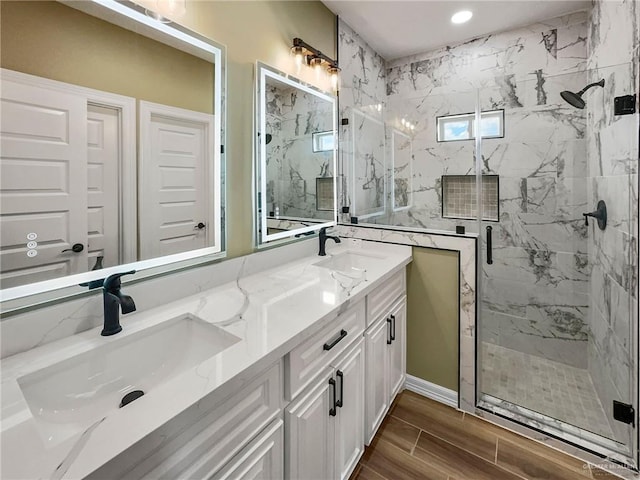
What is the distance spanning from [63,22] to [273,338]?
1.16 meters

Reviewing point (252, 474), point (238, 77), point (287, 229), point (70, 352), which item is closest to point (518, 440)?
point (252, 474)

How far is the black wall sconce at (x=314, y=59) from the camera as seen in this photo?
186 centimetres

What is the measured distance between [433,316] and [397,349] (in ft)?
1.07

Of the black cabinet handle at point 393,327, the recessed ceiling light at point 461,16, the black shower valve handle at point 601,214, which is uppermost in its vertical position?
the recessed ceiling light at point 461,16

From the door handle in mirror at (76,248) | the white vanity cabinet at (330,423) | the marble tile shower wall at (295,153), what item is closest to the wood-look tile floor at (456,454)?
the white vanity cabinet at (330,423)

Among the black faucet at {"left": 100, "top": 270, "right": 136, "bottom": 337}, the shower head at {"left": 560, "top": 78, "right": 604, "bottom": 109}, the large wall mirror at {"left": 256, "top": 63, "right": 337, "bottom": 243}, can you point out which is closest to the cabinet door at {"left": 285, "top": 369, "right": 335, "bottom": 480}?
the black faucet at {"left": 100, "top": 270, "right": 136, "bottom": 337}

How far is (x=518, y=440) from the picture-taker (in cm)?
170

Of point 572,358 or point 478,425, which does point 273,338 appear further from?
point 572,358

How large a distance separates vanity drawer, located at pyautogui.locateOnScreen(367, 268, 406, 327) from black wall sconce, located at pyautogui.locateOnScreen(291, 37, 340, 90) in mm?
1420

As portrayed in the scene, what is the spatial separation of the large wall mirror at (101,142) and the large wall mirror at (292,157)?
1.00ft

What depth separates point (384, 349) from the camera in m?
1.72

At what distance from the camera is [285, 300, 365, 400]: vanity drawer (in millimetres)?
987

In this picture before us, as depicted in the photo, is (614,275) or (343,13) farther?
(343,13)

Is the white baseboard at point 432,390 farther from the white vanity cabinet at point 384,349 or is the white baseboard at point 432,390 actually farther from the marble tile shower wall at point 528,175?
the marble tile shower wall at point 528,175
